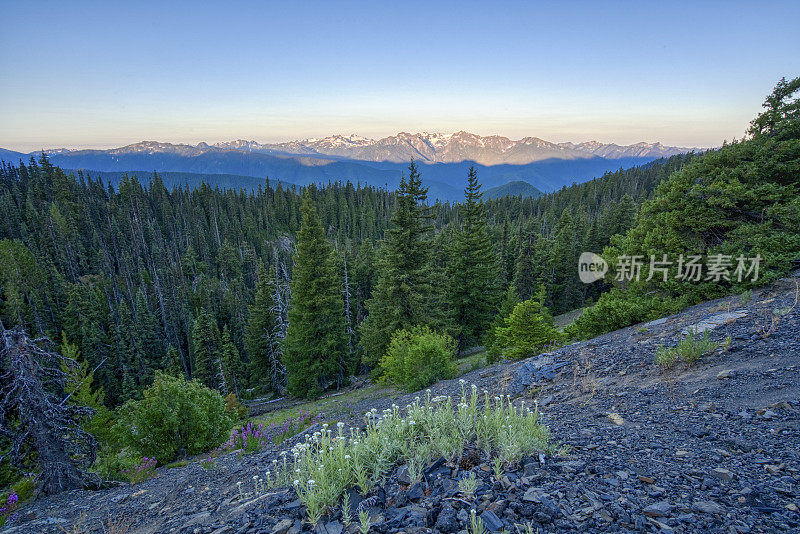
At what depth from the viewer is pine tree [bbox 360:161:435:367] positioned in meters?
21.2

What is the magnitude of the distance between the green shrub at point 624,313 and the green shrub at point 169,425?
14.5 metres

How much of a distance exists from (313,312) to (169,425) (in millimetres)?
12876

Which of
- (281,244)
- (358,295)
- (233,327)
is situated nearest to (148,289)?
(233,327)

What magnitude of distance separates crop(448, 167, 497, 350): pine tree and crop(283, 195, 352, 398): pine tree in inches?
355

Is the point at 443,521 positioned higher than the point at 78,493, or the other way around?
the point at 443,521

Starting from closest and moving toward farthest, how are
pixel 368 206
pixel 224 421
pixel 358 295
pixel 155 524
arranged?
pixel 155 524 < pixel 224 421 < pixel 358 295 < pixel 368 206

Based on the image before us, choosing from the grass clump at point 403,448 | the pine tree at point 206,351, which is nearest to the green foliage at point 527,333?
the grass clump at point 403,448

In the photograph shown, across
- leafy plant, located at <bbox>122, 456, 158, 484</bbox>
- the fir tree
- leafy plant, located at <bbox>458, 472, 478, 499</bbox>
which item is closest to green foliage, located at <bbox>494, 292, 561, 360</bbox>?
leafy plant, located at <bbox>458, 472, 478, 499</bbox>

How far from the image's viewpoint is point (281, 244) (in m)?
108

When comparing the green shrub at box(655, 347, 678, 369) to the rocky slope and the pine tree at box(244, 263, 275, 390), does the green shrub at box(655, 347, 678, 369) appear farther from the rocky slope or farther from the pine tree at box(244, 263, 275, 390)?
the pine tree at box(244, 263, 275, 390)

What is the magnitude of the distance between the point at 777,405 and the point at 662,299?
981 centimetres

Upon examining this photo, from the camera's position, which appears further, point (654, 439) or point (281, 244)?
point (281, 244)

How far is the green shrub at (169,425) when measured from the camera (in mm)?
11172

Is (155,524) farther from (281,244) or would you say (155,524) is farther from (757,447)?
(281,244)
